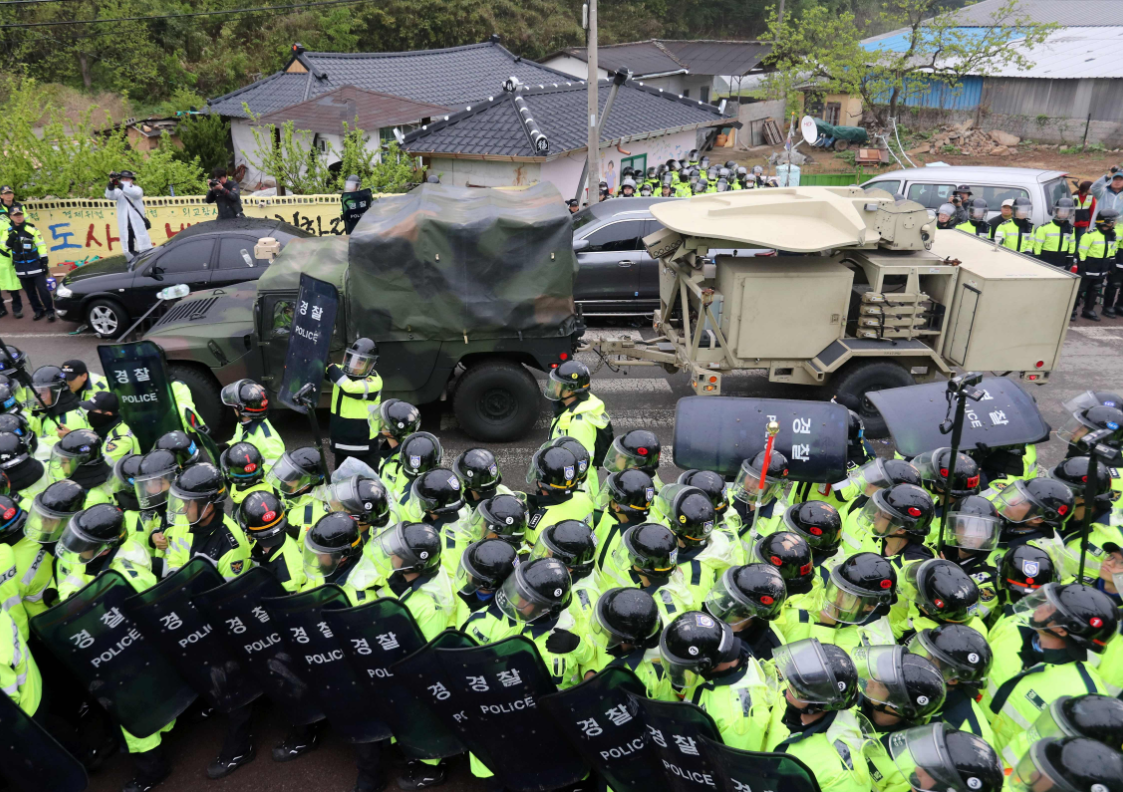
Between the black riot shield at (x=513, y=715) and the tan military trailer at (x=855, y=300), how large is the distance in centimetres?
485

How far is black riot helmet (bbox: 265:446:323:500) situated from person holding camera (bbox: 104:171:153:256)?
9399 millimetres

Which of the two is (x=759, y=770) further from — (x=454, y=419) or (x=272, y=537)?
(x=454, y=419)

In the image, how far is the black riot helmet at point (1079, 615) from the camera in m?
3.26

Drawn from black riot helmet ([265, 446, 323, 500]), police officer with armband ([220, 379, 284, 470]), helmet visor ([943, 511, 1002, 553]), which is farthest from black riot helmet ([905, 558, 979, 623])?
police officer with armband ([220, 379, 284, 470])

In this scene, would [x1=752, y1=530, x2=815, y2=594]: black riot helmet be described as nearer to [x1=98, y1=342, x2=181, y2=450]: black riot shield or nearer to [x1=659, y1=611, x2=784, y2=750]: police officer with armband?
[x1=659, y1=611, x2=784, y2=750]: police officer with armband

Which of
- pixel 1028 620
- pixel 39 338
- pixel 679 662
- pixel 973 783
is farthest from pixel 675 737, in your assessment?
pixel 39 338

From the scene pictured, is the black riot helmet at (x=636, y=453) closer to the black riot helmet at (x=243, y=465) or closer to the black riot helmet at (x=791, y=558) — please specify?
the black riot helmet at (x=791, y=558)

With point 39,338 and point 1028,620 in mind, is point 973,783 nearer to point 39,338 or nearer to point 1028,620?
point 1028,620

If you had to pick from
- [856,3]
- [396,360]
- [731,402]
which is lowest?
[396,360]

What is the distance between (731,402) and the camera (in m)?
5.70

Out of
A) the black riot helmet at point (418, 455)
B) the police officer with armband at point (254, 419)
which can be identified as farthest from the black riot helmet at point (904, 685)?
the police officer with armband at point (254, 419)

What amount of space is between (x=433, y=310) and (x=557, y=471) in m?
3.52

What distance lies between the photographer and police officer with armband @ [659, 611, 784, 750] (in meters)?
3.09

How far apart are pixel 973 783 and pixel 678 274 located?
21.5 feet
